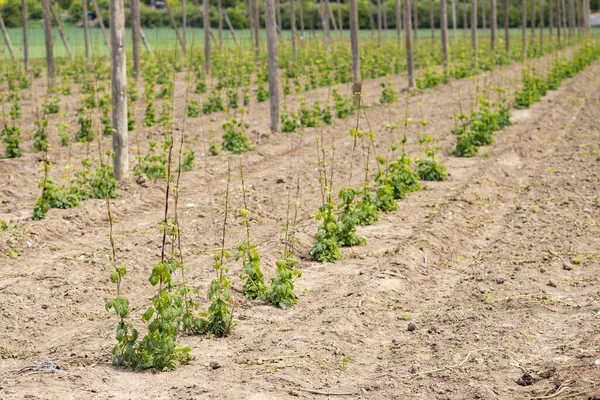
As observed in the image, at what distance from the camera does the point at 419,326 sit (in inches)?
246

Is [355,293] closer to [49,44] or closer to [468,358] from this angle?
[468,358]

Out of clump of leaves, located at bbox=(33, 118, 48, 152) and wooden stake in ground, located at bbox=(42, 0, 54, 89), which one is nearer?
clump of leaves, located at bbox=(33, 118, 48, 152)

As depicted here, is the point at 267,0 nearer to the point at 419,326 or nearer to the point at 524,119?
the point at 524,119

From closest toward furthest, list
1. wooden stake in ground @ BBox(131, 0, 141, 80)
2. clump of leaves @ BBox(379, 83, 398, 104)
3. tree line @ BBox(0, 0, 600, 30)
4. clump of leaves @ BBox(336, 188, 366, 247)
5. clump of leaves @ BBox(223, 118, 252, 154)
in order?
1. clump of leaves @ BBox(336, 188, 366, 247)
2. clump of leaves @ BBox(223, 118, 252, 154)
3. clump of leaves @ BBox(379, 83, 398, 104)
4. wooden stake in ground @ BBox(131, 0, 141, 80)
5. tree line @ BBox(0, 0, 600, 30)

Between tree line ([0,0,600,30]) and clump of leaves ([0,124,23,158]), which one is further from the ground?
tree line ([0,0,600,30])

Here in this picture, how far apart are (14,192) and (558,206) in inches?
234

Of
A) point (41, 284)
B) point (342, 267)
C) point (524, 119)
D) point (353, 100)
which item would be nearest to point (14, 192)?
point (41, 284)

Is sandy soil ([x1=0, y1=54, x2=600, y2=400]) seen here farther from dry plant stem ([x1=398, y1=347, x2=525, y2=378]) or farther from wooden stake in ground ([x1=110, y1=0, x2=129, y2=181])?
wooden stake in ground ([x1=110, y1=0, x2=129, y2=181])

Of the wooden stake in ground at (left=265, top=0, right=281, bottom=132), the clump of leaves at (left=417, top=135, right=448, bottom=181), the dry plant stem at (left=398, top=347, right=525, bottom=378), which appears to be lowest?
the dry plant stem at (left=398, top=347, right=525, bottom=378)

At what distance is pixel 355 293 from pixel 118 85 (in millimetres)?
4849

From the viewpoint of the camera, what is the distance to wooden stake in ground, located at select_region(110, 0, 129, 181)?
10250 mm

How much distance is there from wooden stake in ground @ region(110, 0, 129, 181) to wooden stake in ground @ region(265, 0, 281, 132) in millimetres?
3884

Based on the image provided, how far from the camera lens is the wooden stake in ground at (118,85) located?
10250 millimetres

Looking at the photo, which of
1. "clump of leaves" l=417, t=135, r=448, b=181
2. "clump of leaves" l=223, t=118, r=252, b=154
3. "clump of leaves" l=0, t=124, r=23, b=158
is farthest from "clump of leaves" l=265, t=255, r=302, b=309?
"clump of leaves" l=0, t=124, r=23, b=158
